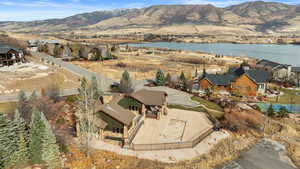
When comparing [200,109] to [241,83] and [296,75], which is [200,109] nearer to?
[241,83]

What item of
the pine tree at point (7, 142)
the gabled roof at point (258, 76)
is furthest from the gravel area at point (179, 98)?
the pine tree at point (7, 142)

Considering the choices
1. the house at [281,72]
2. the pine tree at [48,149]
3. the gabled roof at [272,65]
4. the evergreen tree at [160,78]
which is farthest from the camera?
the gabled roof at [272,65]

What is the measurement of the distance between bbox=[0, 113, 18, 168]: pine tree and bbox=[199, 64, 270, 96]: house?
35.4 m

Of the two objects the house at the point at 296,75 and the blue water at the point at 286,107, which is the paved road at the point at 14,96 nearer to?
the blue water at the point at 286,107

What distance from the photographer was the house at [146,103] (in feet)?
98.0

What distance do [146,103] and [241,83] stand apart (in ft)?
78.0

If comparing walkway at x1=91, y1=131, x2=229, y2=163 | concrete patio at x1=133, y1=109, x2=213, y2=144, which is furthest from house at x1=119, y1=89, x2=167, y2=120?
walkway at x1=91, y1=131, x2=229, y2=163

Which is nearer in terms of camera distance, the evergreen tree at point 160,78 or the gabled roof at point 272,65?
the evergreen tree at point 160,78

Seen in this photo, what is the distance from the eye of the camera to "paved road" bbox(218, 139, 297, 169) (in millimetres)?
21256

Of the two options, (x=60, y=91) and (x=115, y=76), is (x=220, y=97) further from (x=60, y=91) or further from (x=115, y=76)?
(x=60, y=91)

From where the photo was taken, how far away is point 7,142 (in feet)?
53.7

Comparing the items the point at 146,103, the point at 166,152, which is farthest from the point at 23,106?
the point at 166,152

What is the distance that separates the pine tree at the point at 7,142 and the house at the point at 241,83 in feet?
116

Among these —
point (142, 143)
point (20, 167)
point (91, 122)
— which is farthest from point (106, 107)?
point (20, 167)
